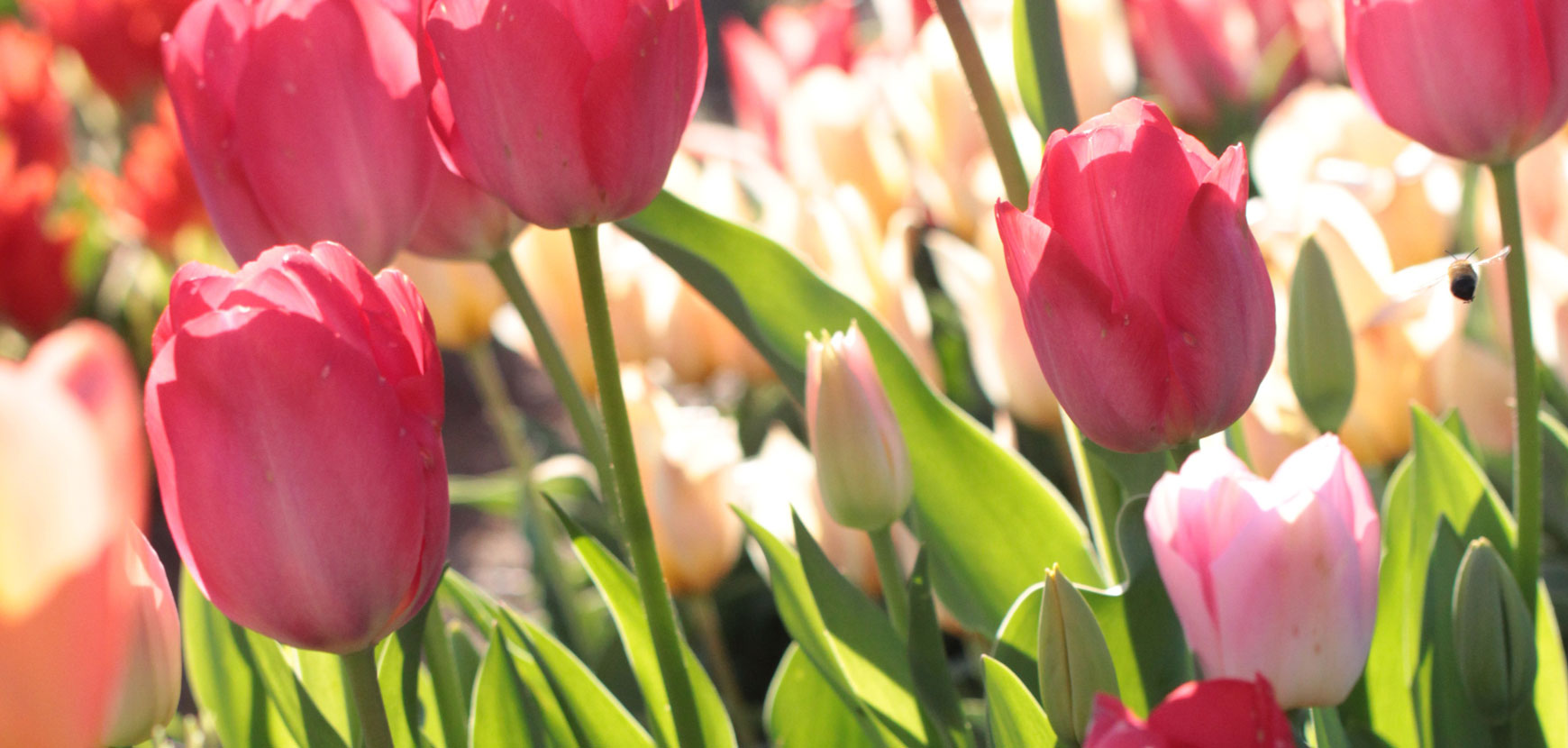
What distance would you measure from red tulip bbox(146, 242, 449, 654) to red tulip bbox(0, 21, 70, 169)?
162 cm

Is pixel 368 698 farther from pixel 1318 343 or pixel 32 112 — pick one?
pixel 32 112

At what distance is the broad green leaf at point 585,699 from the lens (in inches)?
20.6

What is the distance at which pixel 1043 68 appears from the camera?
51 cm

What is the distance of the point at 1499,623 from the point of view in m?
0.45

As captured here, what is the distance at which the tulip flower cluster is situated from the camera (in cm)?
35

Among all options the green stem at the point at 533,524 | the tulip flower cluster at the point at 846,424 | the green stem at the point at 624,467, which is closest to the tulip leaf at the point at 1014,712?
the tulip flower cluster at the point at 846,424

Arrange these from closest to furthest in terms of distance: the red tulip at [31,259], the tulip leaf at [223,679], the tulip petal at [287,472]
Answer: the tulip petal at [287,472] → the tulip leaf at [223,679] → the red tulip at [31,259]

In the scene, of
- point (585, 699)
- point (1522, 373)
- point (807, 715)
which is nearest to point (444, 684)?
point (585, 699)

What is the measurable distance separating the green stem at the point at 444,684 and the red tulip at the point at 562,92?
19 centimetres

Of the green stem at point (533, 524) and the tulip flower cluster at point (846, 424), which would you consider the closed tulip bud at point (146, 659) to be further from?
the green stem at point (533, 524)

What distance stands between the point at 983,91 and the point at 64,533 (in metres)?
0.34

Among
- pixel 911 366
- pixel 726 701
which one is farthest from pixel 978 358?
pixel 726 701

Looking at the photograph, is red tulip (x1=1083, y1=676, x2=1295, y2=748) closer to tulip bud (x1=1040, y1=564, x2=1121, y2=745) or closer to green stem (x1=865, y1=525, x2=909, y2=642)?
tulip bud (x1=1040, y1=564, x2=1121, y2=745)

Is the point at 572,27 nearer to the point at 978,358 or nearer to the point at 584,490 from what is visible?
the point at 978,358
